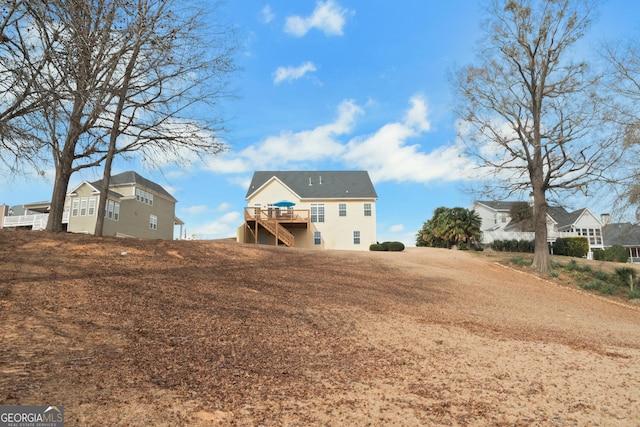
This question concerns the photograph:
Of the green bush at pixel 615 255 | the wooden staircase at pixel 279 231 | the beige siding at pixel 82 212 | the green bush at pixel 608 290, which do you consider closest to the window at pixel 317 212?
the wooden staircase at pixel 279 231

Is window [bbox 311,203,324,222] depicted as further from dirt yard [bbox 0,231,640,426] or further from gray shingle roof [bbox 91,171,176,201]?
dirt yard [bbox 0,231,640,426]

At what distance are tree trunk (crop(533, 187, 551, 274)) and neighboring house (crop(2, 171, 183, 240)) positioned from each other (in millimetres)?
28708

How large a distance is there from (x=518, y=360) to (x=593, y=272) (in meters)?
18.9

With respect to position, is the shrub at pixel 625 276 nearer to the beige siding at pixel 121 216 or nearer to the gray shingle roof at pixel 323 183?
the gray shingle roof at pixel 323 183

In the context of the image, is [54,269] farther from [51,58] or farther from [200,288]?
[51,58]

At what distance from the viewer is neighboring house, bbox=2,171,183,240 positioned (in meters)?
32.7

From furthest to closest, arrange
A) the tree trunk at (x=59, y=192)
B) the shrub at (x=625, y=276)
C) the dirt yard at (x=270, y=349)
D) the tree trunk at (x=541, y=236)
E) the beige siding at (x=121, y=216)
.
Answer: the beige siding at (x=121, y=216) < the tree trunk at (x=541, y=236) < the shrub at (x=625, y=276) < the tree trunk at (x=59, y=192) < the dirt yard at (x=270, y=349)

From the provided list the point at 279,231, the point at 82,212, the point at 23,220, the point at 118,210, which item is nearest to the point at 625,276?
the point at 279,231

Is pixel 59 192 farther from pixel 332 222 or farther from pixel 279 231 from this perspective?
pixel 332 222

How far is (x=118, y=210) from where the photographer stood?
32.8 metres

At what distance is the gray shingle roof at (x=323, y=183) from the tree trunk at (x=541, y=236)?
15112 millimetres

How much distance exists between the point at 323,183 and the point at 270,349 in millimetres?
32589

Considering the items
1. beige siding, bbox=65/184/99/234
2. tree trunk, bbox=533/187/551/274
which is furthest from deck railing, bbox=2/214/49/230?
tree trunk, bbox=533/187/551/274

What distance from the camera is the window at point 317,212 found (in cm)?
3609
